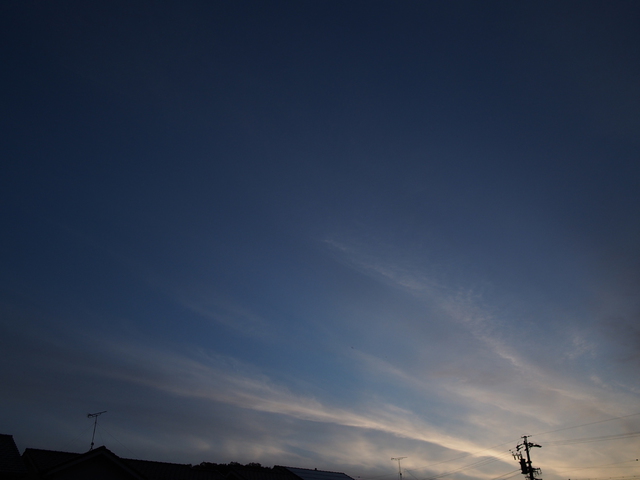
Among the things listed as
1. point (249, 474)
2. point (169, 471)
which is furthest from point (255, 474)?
point (169, 471)

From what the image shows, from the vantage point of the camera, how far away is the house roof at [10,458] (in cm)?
2734

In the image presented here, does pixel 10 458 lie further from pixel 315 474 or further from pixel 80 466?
pixel 315 474

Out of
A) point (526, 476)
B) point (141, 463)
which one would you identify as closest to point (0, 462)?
point (141, 463)

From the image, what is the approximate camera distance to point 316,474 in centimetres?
5228

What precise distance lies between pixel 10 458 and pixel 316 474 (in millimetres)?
35375

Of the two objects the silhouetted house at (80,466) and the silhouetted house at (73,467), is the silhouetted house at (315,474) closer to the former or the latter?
the silhouetted house at (73,467)

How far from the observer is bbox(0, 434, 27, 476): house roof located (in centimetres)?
2734

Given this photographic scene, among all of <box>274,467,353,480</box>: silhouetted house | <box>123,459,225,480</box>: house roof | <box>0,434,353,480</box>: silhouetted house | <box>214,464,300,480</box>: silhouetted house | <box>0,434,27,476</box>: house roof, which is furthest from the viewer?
<box>274,467,353,480</box>: silhouetted house

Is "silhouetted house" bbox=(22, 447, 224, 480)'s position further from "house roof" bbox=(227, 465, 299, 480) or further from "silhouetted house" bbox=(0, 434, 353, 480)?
"house roof" bbox=(227, 465, 299, 480)

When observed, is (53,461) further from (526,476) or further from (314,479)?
(526,476)

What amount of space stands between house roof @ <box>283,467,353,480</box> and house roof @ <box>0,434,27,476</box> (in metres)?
28.9

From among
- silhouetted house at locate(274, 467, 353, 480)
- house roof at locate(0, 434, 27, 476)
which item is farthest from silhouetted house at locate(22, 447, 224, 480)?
silhouetted house at locate(274, 467, 353, 480)

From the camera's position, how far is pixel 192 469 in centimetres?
3781

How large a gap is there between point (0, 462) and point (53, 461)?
4.20 m
